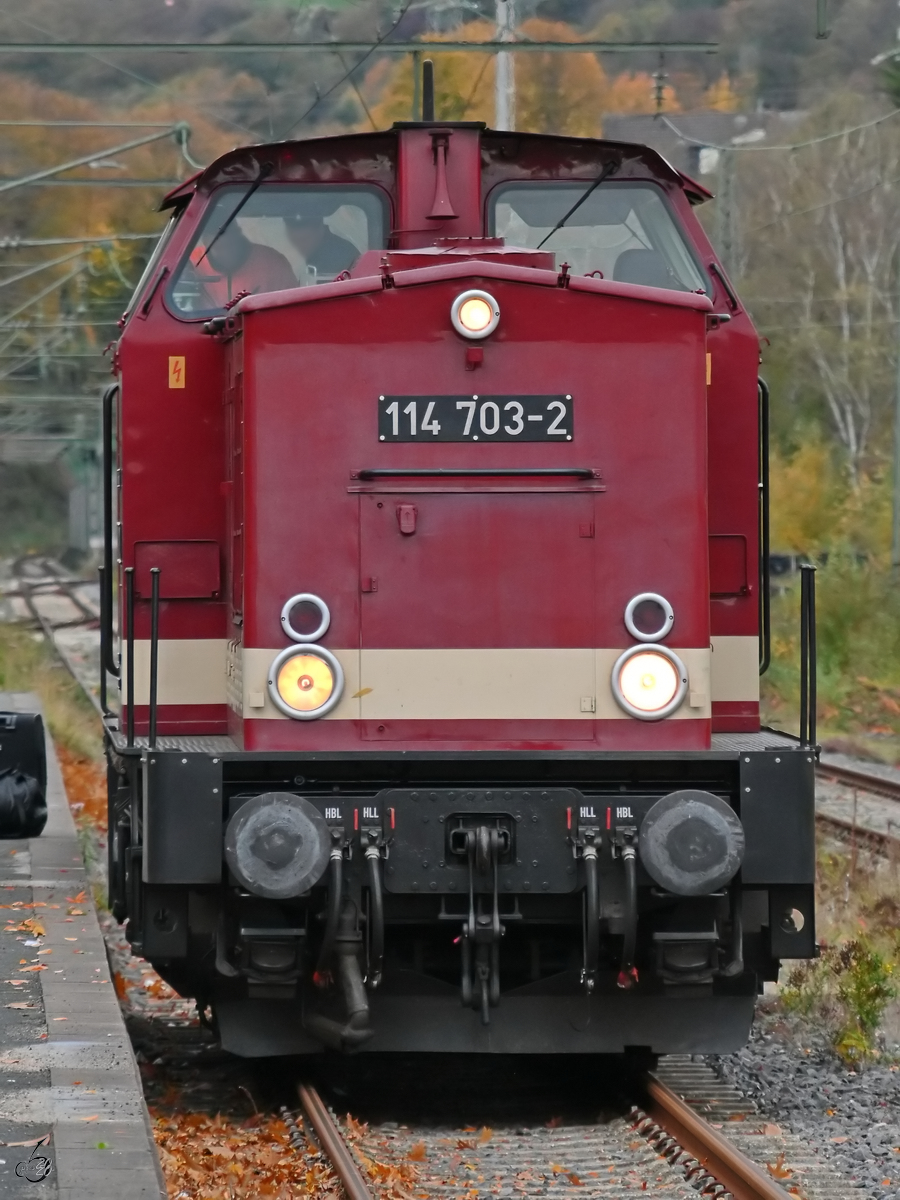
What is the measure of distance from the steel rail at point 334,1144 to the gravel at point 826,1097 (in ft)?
5.20

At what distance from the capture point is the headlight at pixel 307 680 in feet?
20.3

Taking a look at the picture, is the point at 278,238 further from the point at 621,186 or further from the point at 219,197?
the point at 621,186

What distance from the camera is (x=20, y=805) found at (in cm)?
1102

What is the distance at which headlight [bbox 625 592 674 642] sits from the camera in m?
6.30

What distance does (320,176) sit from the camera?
6887 mm

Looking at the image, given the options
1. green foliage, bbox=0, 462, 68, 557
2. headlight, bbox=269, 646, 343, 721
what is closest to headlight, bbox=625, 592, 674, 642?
headlight, bbox=269, 646, 343, 721

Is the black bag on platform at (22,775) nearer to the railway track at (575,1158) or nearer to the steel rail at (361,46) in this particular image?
the railway track at (575,1158)

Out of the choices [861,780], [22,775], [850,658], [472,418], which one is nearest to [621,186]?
[472,418]

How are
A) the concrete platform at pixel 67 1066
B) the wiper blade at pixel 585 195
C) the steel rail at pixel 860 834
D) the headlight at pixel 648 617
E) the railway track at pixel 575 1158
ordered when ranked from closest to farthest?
the concrete platform at pixel 67 1066, the railway track at pixel 575 1158, the headlight at pixel 648 617, the wiper blade at pixel 585 195, the steel rail at pixel 860 834

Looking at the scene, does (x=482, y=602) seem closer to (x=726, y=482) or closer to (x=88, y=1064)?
(x=726, y=482)

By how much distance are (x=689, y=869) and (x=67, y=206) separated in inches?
1038

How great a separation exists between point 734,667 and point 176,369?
8.10 ft

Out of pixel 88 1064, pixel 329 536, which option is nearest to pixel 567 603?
pixel 329 536

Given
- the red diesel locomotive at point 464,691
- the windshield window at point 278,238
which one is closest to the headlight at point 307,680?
the red diesel locomotive at point 464,691
